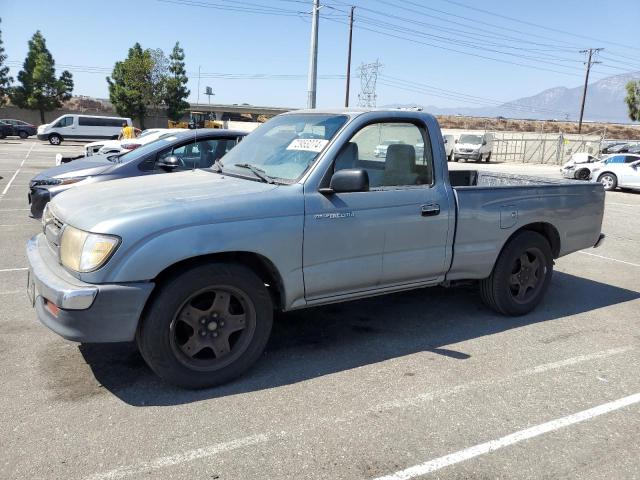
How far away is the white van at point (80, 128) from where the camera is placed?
38062 mm

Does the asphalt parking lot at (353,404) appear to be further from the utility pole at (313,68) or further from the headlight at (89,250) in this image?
the utility pole at (313,68)

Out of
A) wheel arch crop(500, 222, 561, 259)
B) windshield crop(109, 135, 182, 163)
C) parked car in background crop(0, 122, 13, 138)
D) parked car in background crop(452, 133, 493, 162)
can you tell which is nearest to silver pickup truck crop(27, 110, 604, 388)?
wheel arch crop(500, 222, 561, 259)

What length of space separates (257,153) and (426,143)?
1446mm

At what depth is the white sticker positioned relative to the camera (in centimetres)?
414

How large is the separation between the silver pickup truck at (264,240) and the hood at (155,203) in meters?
0.01

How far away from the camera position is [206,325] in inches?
143

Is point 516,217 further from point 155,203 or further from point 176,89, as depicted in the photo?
point 176,89

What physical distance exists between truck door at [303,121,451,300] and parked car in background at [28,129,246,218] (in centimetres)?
381

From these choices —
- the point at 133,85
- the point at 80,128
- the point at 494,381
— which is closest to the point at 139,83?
the point at 133,85

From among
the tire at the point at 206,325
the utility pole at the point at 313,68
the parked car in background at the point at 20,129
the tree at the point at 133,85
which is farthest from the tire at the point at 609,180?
the tree at the point at 133,85

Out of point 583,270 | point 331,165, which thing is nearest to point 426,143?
point 331,165

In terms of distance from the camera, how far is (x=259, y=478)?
2.73 metres

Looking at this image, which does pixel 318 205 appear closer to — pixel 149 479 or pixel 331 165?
pixel 331 165

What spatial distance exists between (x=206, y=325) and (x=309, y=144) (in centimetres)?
159
